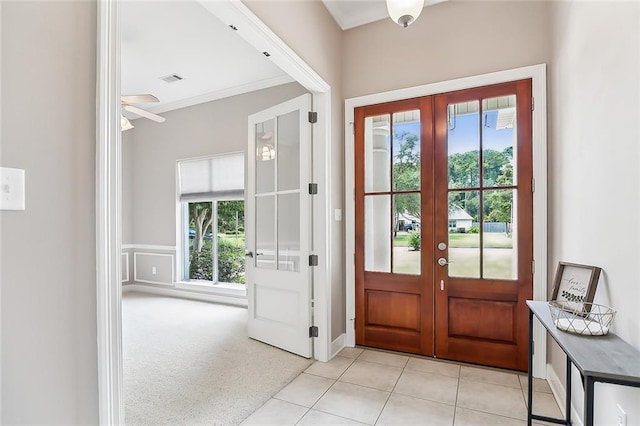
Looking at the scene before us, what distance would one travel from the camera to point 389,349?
293 centimetres

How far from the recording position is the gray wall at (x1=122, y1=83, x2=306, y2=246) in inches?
177

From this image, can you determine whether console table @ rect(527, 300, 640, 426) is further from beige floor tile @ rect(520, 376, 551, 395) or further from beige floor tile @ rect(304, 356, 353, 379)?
beige floor tile @ rect(304, 356, 353, 379)

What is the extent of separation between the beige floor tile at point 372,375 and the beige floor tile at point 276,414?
50 cm

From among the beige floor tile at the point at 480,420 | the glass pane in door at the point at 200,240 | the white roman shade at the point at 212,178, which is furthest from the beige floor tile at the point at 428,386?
the glass pane in door at the point at 200,240

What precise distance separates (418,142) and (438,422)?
2079mm

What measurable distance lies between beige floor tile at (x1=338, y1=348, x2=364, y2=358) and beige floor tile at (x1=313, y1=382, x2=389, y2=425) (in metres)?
0.52

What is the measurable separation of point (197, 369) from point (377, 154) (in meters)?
2.39

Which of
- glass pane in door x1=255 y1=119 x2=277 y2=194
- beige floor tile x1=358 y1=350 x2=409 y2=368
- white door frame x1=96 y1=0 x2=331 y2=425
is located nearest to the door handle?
beige floor tile x1=358 y1=350 x2=409 y2=368

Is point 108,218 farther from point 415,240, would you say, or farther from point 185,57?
point 185,57

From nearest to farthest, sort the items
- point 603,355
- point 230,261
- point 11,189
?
point 11,189 < point 603,355 < point 230,261

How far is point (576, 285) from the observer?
167 centimetres

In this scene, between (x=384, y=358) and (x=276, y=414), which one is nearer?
(x=276, y=414)

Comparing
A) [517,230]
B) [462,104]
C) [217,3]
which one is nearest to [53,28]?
[217,3]

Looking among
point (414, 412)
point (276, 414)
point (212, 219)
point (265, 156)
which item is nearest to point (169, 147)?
point (212, 219)
